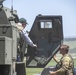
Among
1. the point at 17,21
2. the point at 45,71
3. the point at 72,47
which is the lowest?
the point at 72,47

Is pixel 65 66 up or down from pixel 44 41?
down

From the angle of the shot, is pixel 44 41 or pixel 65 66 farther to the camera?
pixel 44 41

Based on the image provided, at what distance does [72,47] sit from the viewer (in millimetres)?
191625

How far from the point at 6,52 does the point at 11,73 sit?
71 cm

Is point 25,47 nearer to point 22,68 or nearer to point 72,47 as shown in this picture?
point 22,68

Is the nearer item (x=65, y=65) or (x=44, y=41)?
(x=65, y=65)

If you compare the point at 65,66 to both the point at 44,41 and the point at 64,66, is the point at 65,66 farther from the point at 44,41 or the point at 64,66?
the point at 44,41

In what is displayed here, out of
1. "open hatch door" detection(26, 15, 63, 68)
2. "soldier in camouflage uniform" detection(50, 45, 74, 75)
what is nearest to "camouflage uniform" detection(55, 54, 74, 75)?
"soldier in camouflage uniform" detection(50, 45, 74, 75)

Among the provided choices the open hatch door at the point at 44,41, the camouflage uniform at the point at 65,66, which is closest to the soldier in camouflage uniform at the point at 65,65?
the camouflage uniform at the point at 65,66

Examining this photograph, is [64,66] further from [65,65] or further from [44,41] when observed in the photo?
[44,41]

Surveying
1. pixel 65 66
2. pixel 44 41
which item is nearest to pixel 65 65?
pixel 65 66

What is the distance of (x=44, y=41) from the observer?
34.7ft

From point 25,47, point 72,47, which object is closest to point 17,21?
point 25,47

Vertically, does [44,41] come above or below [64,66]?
above
